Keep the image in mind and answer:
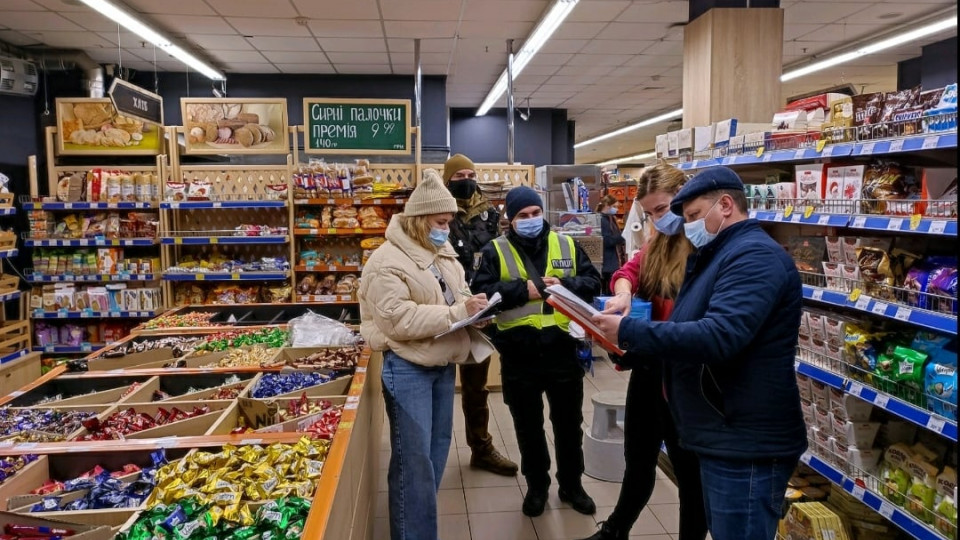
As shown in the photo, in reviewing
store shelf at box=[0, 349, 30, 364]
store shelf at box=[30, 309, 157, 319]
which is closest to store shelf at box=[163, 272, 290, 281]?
store shelf at box=[30, 309, 157, 319]

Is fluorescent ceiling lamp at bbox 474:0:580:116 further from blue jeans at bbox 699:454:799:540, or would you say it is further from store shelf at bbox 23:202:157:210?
blue jeans at bbox 699:454:799:540

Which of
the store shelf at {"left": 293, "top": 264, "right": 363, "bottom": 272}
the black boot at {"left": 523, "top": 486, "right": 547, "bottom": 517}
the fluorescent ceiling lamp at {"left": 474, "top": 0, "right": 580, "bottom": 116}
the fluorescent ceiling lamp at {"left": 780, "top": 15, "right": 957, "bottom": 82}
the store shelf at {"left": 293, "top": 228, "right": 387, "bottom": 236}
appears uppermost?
the fluorescent ceiling lamp at {"left": 780, "top": 15, "right": 957, "bottom": 82}

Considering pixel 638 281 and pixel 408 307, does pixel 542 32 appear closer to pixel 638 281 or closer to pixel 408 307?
pixel 638 281

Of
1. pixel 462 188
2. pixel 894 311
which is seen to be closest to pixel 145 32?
pixel 462 188

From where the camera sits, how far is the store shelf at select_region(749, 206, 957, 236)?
2.35m

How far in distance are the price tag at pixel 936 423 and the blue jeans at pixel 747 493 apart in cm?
68

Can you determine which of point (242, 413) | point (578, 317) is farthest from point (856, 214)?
point (242, 413)

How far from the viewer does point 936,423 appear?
2.41m

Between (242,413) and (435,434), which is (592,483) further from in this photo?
(242,413)

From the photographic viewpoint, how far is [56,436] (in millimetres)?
2598

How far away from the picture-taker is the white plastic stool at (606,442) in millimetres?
4203

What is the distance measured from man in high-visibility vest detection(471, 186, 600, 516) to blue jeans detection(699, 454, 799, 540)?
1.35 meters

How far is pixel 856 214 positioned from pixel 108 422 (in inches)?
127

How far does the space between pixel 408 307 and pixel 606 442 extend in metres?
1.99
